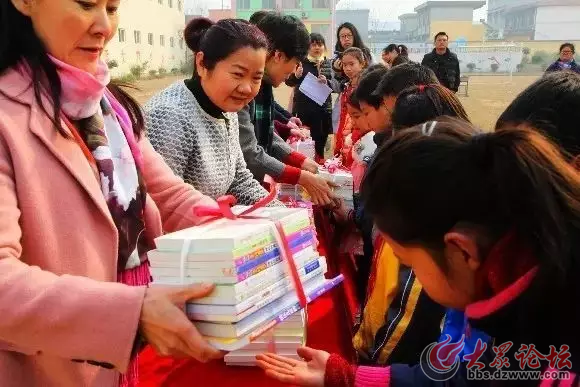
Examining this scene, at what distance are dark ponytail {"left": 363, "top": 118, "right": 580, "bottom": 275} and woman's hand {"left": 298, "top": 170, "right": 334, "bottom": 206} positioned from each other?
1.41m

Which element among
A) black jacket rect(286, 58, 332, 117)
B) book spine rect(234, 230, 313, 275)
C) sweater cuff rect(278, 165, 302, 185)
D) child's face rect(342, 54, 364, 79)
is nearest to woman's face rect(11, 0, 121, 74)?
book spine rect(234, 230, 313, 275)

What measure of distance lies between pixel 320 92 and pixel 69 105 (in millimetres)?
4533

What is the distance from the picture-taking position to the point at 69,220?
0.94m

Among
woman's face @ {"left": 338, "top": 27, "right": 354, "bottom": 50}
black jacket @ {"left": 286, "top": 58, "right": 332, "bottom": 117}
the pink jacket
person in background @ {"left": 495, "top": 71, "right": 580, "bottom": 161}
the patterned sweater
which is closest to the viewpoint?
the pink jacket

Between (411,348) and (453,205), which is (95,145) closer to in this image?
(453,205)

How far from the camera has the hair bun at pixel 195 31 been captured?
6.74 feet

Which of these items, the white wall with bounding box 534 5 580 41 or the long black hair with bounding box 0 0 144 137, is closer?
the long black hair with bounding box 0 0 144 137

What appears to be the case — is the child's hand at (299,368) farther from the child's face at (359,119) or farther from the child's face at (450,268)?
the child's face at (359,119)

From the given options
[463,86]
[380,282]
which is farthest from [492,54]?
[380,282]

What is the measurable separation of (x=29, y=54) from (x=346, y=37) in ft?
18.6

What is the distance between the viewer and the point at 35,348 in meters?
0.88

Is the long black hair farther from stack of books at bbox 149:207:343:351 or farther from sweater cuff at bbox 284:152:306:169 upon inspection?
sweater cuff at bbox 284:152:306:169

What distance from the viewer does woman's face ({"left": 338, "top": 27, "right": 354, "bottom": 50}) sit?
630 cm

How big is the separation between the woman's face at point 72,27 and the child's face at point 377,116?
1.58 m
